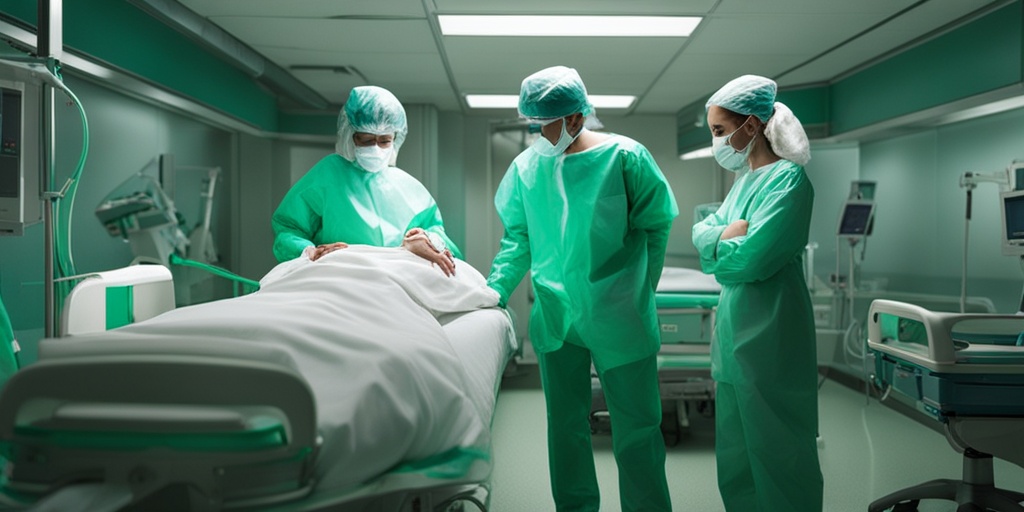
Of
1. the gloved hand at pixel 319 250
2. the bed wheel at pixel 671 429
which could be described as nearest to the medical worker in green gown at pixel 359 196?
the gloved hand at pixel 319 250

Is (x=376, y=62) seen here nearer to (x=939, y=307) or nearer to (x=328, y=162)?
(x=328, y=162)

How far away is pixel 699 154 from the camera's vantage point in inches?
248

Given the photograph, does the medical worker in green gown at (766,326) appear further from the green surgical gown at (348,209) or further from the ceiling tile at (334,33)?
the ceiling tile at (334,33)

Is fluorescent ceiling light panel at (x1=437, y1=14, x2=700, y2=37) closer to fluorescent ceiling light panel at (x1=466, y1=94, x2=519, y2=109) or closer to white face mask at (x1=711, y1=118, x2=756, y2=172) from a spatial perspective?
white face mask at (x1=711, y1=118, x2=756, y2=172)

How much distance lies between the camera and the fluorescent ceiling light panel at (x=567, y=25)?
3631 millimetres

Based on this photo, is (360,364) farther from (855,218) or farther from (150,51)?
(855,218)

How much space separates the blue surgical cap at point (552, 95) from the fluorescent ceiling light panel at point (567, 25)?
1.46 m

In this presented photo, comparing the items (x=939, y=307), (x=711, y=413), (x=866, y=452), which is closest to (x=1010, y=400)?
(x=866, y=452)

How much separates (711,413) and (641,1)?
2550 mm

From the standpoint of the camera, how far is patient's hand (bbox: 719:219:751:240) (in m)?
2.28

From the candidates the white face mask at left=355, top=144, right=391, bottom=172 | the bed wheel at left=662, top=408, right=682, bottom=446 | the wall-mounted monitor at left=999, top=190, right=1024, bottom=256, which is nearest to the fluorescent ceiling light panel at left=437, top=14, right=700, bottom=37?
the white face mask at left=355, top=144, right=391, bottom=172

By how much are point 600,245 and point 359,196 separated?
116 cm

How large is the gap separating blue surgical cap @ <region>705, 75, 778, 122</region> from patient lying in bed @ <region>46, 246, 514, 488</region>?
130 cm

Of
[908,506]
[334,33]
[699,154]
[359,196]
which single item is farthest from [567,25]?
[699,154]
